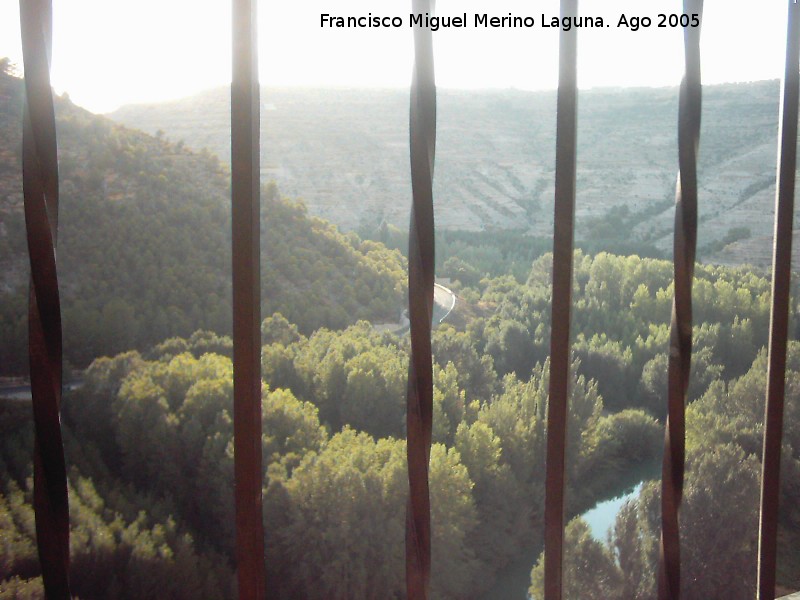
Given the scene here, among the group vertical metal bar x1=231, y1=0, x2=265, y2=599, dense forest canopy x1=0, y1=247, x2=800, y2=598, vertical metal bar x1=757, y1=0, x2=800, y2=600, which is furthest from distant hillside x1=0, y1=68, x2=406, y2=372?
vertical metal bar x1=231, y1=0, x2=265, y2=599

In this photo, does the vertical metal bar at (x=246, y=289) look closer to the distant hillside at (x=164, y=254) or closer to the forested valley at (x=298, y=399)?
the distant hillside at (x=164, y=254)

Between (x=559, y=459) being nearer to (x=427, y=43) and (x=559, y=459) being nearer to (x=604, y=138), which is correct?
(x=427, y=43)

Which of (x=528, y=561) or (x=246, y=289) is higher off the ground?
(x=246, y=289)

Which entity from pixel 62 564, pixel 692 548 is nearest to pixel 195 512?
pixel 62 564

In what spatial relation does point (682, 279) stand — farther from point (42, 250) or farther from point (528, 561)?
point (528, 561)

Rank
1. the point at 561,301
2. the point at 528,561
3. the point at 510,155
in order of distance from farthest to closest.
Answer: the point at 528,561 → the point at 510,155 → the point at 561,301

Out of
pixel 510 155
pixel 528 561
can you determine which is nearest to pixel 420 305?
pixel 510 155
